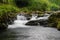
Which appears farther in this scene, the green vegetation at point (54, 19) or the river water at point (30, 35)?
the green vegetation at point (54, 19)

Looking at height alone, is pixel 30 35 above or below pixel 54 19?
above

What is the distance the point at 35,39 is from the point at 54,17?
1512 cm

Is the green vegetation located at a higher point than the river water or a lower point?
lower

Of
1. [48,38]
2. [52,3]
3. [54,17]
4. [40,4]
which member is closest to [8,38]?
[48,38]

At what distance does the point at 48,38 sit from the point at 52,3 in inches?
2724

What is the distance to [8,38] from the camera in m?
27.7

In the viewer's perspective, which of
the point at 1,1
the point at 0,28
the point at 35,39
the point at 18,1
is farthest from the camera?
the point at 18,1

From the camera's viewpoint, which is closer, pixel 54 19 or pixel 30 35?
pixel 30 35

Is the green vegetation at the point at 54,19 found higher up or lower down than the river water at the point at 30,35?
lower down

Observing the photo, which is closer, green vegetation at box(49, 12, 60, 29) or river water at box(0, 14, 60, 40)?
river water at box(0, 14, 60, 40)

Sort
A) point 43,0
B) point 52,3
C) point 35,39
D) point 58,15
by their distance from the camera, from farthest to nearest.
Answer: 1. point 52,3
2. point 43,0
3. point 58,15
4. point 35,39

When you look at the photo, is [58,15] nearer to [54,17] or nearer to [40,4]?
[54,17]

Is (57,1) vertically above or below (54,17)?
below

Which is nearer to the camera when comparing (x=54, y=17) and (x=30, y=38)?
(x=30, y=38)
